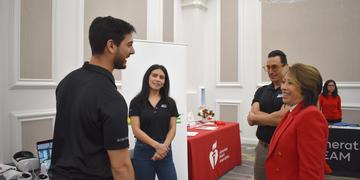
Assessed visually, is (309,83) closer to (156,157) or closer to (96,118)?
(96,118)

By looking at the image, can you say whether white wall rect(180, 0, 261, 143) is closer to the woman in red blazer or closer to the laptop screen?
the laptop screen

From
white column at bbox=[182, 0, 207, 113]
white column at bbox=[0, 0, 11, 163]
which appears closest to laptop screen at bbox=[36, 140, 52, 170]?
white column at bbox=[0, 0, 11, 163]

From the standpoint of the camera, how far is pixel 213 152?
3.54 meters

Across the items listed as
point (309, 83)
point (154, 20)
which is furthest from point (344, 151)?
point (154, 20)

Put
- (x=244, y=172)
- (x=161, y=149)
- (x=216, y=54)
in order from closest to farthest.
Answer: (x=161, y=149) < (x=244, y=172) < (x=216, y=54)

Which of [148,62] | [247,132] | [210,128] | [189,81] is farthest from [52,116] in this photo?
[247,132]

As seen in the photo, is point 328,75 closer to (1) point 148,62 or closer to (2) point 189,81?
(2) point 189,81

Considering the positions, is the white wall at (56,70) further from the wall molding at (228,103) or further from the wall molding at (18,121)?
the wall molding at (228,103)

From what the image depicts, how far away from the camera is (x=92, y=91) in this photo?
1.15m

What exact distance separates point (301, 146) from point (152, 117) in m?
1.30

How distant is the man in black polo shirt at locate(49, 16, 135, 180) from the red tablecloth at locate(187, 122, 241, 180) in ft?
6.36

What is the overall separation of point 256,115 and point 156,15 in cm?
348

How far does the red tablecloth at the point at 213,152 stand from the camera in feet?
10.2

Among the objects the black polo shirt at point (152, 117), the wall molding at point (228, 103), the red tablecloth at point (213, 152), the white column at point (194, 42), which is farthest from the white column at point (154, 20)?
the black polo shirt at point (152, 117)
